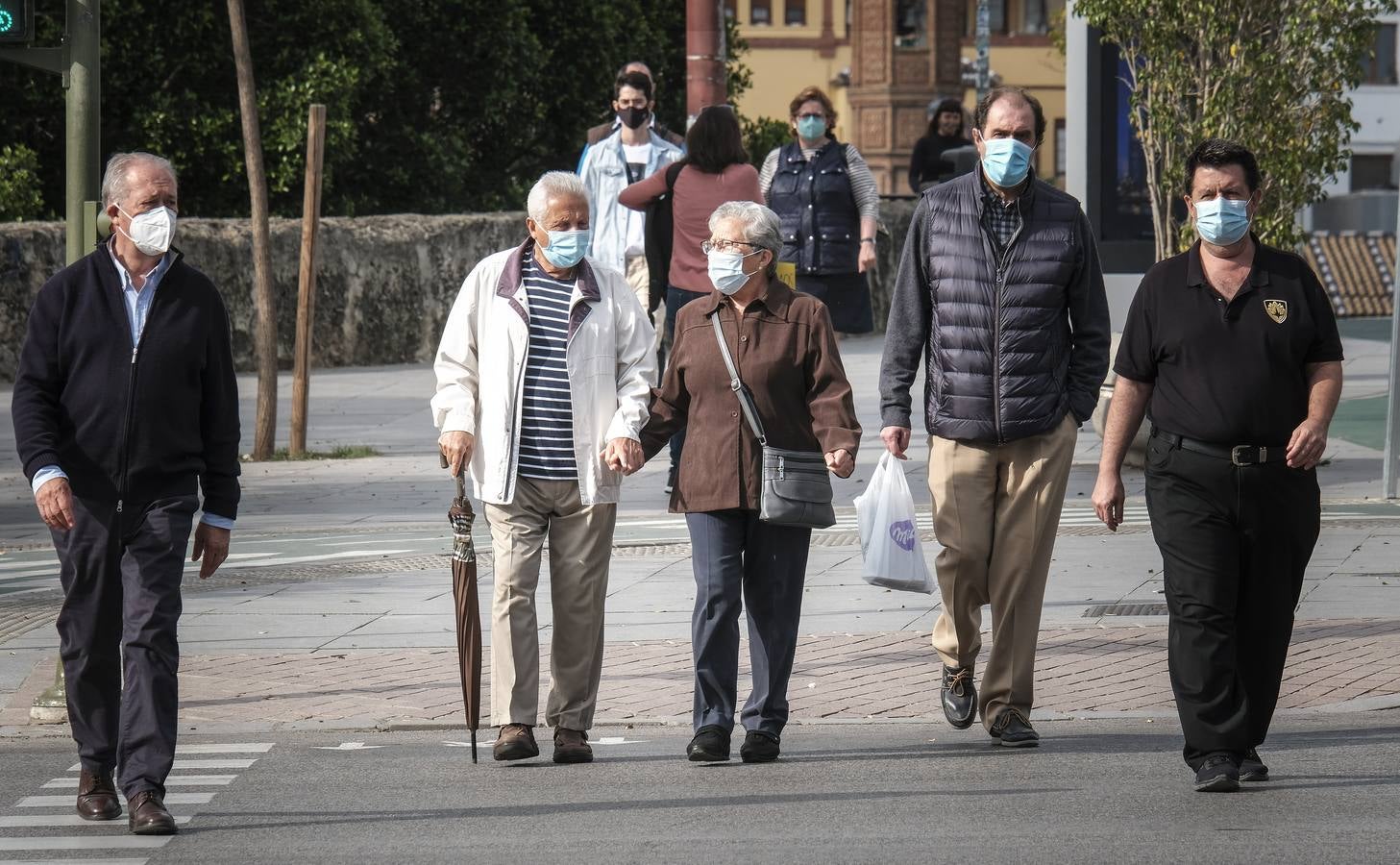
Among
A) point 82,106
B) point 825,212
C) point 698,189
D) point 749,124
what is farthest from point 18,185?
point 82,106

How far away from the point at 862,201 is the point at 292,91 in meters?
16.3

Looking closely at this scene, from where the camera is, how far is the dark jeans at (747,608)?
23.4ft

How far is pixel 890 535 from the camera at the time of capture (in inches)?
296

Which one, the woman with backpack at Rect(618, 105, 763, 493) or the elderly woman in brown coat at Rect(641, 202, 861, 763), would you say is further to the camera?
the woman with backpack at Rect(618, 105, 763, 493)

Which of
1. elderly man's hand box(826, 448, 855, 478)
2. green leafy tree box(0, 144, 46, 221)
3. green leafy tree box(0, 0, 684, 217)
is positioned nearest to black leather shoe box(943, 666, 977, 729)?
elderly man's hand box(826, 448, 855, 478)

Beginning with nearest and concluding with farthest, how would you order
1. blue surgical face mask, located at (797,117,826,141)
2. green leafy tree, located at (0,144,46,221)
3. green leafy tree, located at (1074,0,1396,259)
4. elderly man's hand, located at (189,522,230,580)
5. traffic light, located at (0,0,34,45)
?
1. elderly man's hand, located at (189,522,230,580)
2. traffic light, located at (0,0,34,45)
3. blue surgical face mask, located at (797,117,826,141)
4. green leafy tree, located at (1074,0,1396,259)
5. green leafy tree, located at (0,144,46,221)

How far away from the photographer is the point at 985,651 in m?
8.71

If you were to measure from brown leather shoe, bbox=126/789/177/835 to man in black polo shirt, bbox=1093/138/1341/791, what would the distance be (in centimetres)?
270

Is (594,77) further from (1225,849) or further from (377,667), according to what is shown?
(1225,849)

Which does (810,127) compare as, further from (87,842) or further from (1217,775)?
(87,842)

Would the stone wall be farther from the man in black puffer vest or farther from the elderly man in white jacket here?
the man in black puffer vest

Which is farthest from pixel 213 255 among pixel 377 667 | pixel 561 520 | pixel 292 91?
pixel 561 520

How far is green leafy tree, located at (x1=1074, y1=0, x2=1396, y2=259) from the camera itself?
1373 centimetres

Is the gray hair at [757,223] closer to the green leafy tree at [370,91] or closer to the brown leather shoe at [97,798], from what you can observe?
the brown leather shoe at [97,798]
